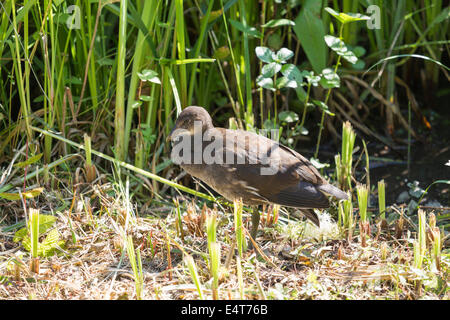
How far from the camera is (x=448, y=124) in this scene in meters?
4.33

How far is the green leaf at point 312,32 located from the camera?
3795mm

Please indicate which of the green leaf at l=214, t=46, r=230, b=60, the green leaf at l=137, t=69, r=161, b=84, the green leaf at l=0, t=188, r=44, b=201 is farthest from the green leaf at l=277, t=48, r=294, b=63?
the green leaf at l=0, t=188, r=44, b=201

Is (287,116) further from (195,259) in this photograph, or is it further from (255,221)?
(195,259)

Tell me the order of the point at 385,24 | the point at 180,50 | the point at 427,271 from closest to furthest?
1. the point at 427,271
2. the point at 180,50
3. the point at 385,24

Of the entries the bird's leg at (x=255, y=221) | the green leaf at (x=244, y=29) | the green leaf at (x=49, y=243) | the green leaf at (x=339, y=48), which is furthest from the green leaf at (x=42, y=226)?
the green leaf at (x=339, y=48)

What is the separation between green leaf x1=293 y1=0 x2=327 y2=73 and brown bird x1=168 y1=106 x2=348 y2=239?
2.80 feet

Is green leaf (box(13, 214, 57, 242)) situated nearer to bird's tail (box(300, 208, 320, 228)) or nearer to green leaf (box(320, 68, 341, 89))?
bird's tail (box(300, 208, 320, 228))

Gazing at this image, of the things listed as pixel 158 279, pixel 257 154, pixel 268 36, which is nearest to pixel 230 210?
pixel 257 154

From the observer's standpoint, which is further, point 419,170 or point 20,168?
point 419,170

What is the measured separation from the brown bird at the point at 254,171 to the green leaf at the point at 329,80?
0.55 m

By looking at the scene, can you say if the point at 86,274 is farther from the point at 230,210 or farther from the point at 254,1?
the point at 254,1

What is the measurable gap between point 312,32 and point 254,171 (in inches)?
46.7

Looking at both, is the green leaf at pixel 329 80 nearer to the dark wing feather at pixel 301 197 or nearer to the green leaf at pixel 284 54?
the green leaf at pixel 284 54

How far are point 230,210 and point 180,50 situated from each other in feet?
3.11
